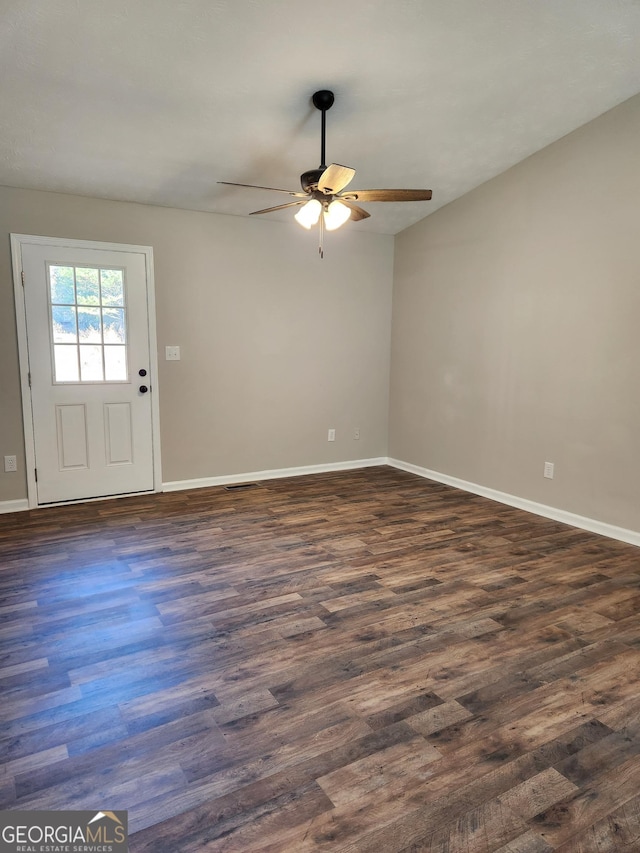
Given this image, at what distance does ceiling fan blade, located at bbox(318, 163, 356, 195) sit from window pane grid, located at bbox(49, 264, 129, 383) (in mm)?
2245

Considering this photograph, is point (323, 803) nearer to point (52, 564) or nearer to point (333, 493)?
point (52, 564)

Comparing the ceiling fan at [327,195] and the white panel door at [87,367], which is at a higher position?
the ceiling fan at [327,195]

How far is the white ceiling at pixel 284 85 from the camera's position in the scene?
99.5 inches

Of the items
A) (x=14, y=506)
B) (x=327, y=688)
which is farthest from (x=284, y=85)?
(x=14, y=506)

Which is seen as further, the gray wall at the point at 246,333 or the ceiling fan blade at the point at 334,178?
the gray wall at the point at 246,333

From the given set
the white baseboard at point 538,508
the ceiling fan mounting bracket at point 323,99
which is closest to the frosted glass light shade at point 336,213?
the ceiling fan mounting bracket at point 323,99

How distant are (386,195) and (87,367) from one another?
2785 millimetres

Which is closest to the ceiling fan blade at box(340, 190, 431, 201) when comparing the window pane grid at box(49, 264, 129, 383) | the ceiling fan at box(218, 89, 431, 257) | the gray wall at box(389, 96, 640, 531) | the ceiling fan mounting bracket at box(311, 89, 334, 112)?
the ceiling fan at box(218, 89, 431, 257)

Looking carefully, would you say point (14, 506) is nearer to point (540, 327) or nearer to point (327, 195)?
point (327, 195)

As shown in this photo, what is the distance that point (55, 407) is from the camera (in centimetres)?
418

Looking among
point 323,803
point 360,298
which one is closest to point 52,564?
point 323,803

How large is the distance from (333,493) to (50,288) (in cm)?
293

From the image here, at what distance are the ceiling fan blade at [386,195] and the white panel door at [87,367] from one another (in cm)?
218

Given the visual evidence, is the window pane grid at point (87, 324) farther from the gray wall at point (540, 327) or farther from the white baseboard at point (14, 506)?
the gray wall at point (540, 327)
